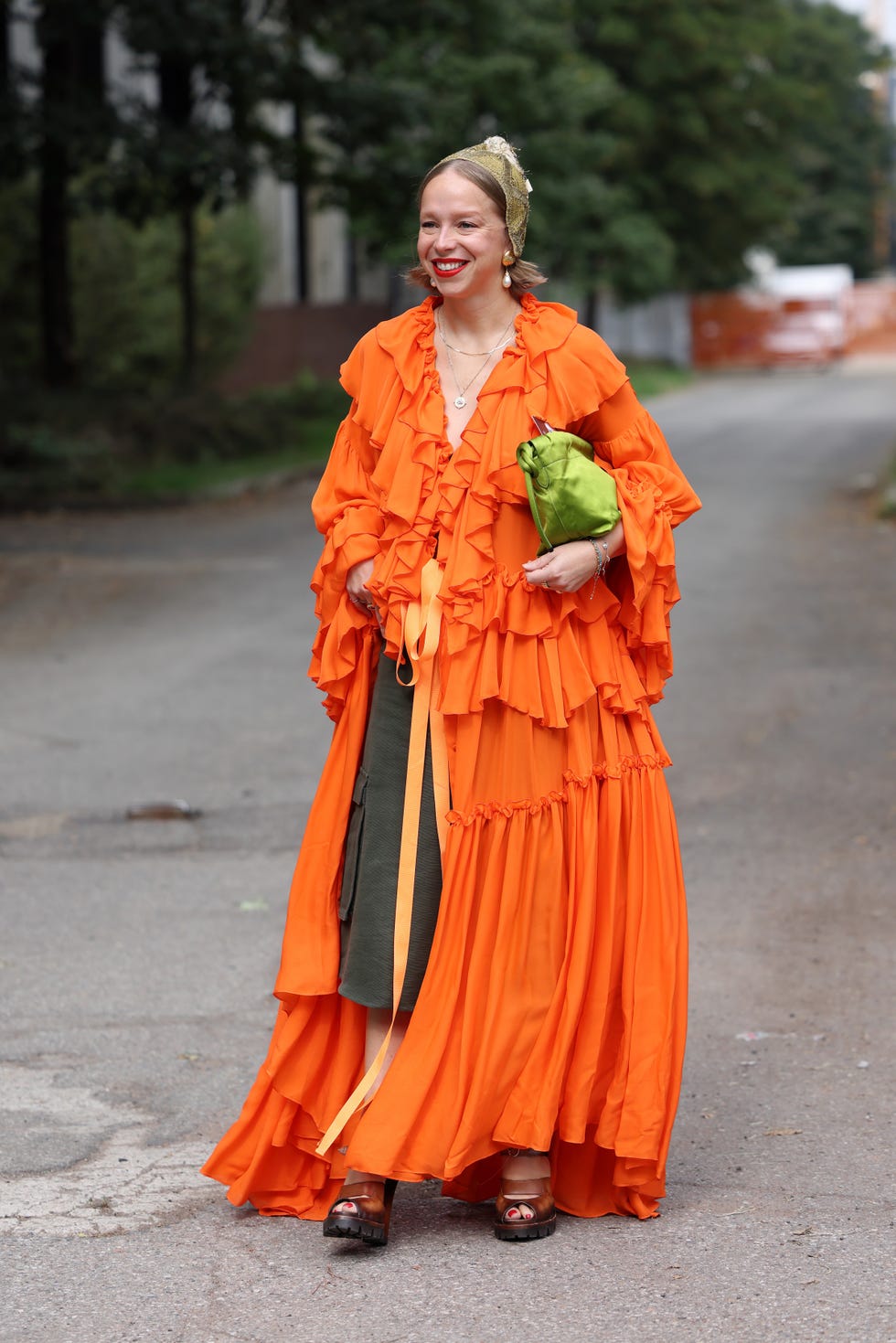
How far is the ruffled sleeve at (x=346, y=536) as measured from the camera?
3.62 meters

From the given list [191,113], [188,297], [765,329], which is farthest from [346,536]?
[765,329]

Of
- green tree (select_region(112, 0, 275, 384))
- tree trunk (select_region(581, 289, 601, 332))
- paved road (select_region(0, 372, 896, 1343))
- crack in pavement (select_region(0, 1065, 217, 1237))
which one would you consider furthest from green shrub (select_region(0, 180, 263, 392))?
crack in pavement (select_region(0, 1065, 217, 1237))

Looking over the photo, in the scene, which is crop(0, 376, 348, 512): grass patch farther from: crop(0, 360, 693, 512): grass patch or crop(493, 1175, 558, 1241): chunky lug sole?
crop(493, 1175, 558, 1241): chunky lug sole

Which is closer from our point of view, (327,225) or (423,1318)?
(423,1318)

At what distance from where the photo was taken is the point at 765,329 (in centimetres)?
4984

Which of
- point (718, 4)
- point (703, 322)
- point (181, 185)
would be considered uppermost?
point (718, 4)

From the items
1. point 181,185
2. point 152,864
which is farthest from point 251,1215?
point 181,185

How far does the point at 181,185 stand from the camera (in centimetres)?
1862

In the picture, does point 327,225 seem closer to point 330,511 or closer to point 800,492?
point 800,492

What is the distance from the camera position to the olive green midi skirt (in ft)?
11.6

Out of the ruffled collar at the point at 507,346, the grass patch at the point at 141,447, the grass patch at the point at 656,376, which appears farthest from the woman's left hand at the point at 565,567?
the grass patch at the point at 656,376

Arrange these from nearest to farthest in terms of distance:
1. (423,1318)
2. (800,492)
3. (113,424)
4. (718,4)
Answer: (423,1318) < (800,492) < (113,424) < (718,4)

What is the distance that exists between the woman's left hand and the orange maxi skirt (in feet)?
0.85

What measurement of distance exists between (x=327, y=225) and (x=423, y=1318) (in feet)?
115
